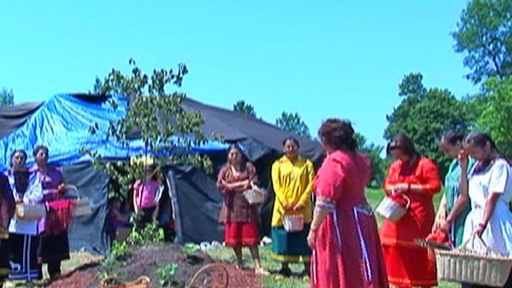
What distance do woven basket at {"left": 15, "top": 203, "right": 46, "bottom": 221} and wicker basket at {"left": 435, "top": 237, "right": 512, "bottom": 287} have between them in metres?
4.23

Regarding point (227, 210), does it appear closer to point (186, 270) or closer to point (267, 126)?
point (186, 270)

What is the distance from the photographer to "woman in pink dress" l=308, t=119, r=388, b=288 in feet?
16.0

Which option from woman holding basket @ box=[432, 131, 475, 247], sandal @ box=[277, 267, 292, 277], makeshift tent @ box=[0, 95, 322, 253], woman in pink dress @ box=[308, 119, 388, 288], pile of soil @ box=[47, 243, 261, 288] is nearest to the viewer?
woman in pink dress @ box=[308, 119, 388, 288]

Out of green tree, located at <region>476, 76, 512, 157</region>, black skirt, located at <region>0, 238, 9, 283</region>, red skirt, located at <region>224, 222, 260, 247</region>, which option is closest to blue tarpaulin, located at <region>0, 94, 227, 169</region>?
red skirt, located at <region>224, 222, 260, 247</region>

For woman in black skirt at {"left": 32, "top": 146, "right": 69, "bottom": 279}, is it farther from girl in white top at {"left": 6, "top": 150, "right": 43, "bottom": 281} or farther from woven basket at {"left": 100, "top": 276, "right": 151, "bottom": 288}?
woven basket at {"left": 100, "top": 276, "right": 151, "bottom": 288}

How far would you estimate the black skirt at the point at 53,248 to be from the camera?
831cm

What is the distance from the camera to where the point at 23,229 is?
8.06m

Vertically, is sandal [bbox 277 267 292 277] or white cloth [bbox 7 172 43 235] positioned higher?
white cloth [bbox 7 172 43 235]

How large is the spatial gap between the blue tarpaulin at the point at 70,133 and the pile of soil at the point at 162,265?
3539 millimetres

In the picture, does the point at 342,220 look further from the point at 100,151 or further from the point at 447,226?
the point at 100,151

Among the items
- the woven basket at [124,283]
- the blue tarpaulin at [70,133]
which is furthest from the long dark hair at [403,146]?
the blue tarpaulin at [70,133]

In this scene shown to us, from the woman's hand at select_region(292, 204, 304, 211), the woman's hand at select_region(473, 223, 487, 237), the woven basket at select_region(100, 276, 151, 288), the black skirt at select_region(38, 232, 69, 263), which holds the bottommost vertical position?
the woven basket at select_region(100, 276, 151, 288)

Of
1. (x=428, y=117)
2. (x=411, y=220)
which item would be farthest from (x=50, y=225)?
(x=428, y=117)

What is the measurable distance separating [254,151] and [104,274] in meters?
5.81
